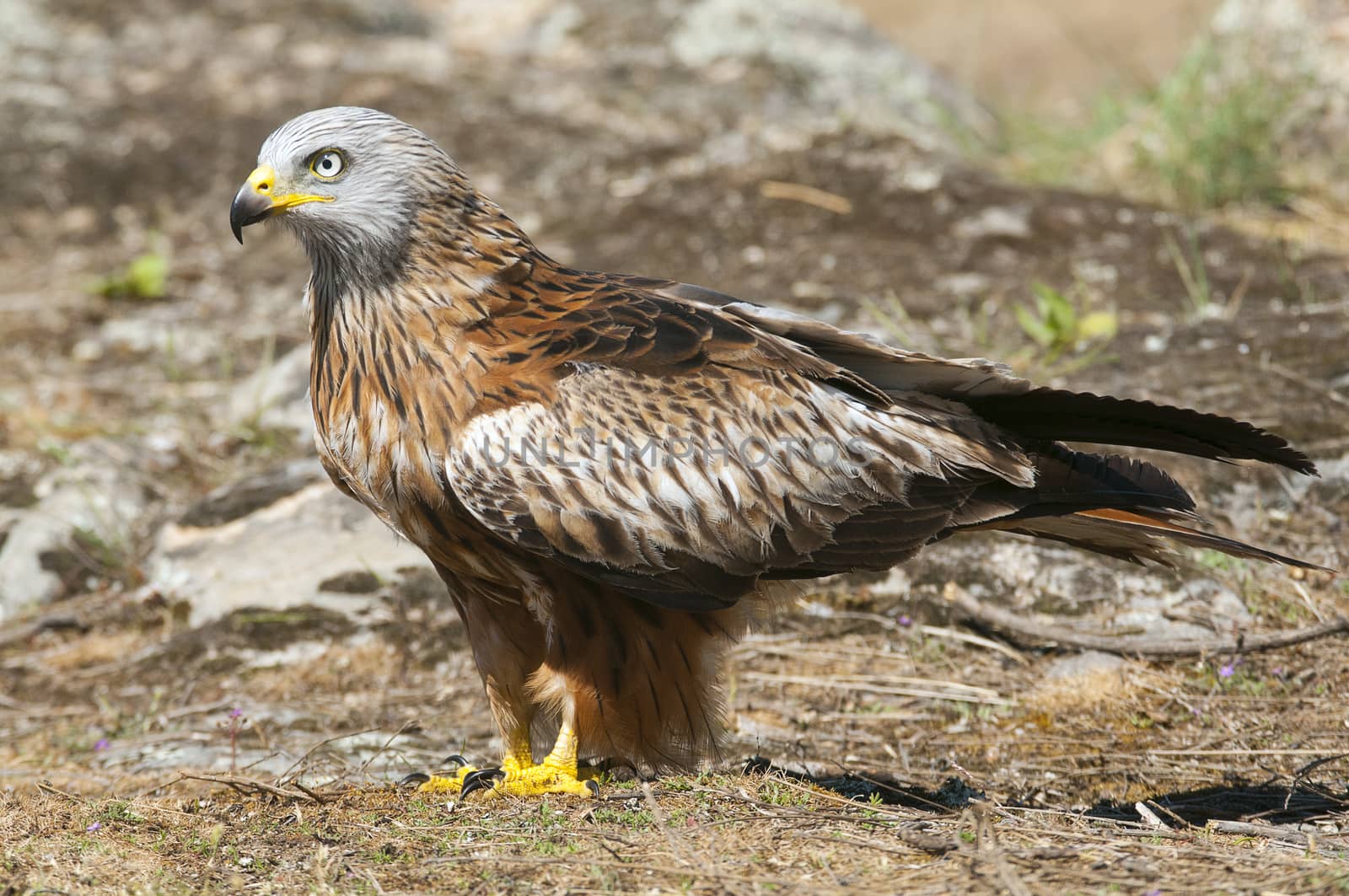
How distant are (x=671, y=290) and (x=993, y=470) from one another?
1.31m

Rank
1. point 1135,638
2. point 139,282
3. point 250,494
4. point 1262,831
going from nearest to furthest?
point 1262,831, point 1135,638, point 250,494, point 139,282

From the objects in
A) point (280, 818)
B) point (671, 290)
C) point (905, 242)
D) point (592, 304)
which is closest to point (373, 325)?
point (592, 304)

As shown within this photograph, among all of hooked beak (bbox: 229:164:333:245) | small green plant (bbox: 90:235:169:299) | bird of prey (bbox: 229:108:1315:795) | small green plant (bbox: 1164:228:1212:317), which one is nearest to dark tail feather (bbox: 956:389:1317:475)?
bird of prey (bbox: 229:108:1315:795)

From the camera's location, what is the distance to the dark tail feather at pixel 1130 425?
154 inches

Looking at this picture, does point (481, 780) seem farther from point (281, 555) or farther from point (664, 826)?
point (281, 555)

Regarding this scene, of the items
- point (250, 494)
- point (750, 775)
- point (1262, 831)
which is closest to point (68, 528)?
point (250, 494)

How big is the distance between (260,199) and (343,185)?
0.84 feet

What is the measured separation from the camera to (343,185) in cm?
405

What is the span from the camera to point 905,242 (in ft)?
26.9

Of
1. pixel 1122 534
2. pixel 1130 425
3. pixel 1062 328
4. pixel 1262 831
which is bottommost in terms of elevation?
pixel 1262 831

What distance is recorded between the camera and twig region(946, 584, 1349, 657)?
483cm

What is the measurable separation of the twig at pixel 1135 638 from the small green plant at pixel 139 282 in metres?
5.87

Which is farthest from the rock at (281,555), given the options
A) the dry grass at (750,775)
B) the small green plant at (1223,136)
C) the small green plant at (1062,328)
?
the small green plant at (1223,136)

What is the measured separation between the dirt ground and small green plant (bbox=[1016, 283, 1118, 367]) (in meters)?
0.10
